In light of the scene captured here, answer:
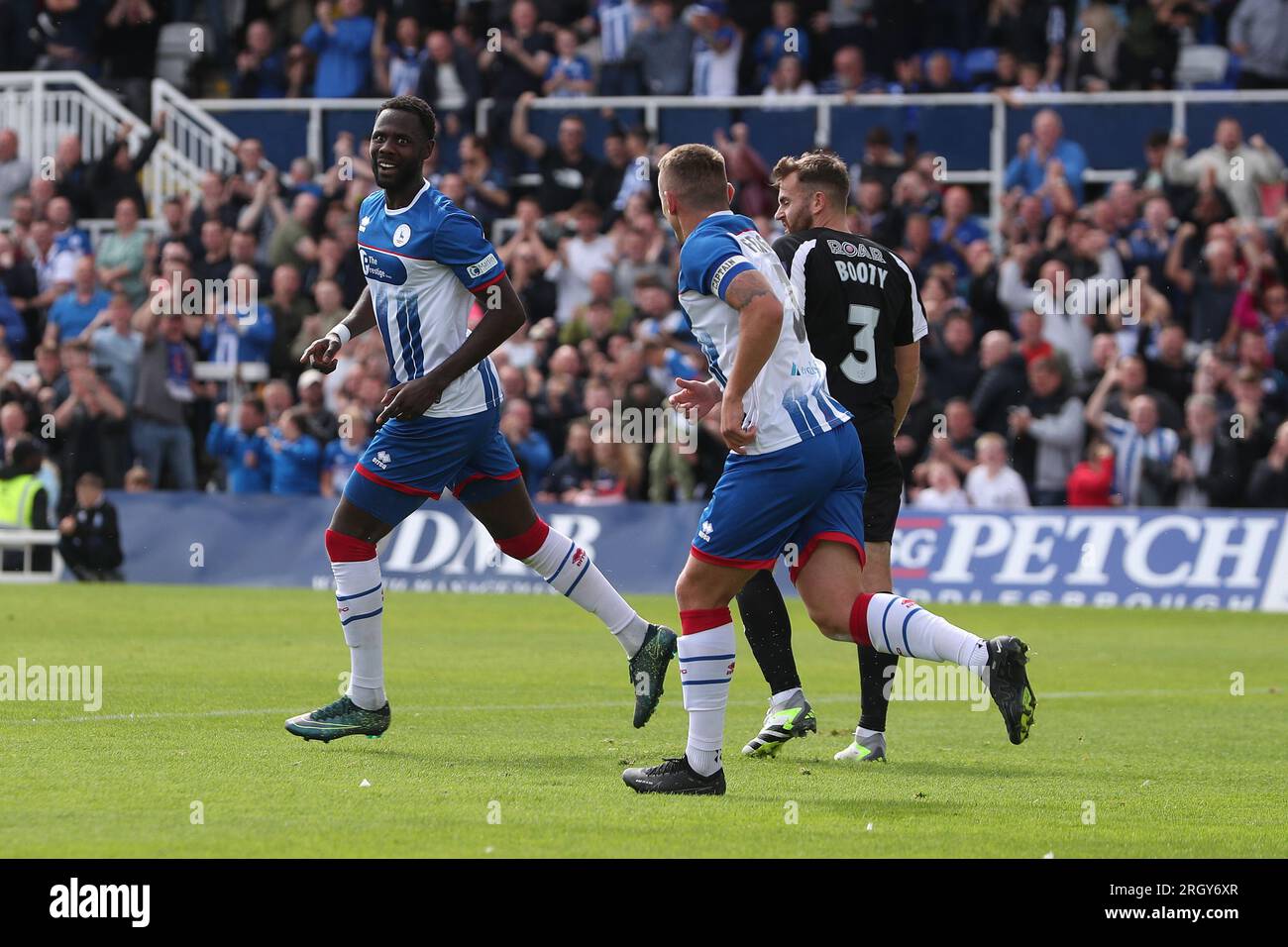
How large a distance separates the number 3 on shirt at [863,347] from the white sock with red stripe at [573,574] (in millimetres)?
1493

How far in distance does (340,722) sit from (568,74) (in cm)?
1787

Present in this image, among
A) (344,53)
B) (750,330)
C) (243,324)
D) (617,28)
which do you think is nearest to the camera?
(750,330)

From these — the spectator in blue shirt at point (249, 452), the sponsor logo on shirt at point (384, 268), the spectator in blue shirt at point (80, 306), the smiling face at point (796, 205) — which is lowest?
the spectator in blue shirt at point (249, 452)

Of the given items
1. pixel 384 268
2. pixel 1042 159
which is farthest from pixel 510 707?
pixel 1042 159

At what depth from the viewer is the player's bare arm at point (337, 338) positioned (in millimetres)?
9312

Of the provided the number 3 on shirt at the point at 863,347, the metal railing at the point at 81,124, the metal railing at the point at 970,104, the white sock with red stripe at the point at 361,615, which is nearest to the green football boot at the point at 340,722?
the white sock with red stripe at the point at 361,615

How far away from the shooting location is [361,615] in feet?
30.4

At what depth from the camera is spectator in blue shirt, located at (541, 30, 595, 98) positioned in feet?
85.2

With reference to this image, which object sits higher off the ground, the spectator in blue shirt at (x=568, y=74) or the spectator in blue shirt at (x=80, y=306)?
the spectator in blue shirt at (x=568, y=74)

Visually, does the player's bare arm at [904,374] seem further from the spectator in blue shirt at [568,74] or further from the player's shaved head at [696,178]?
the spectator in blue shirt at [568,74]

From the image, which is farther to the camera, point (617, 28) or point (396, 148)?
point (617, 28)

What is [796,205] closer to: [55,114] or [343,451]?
[343,451]

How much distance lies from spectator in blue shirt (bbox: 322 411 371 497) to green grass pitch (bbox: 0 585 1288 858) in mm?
6183
